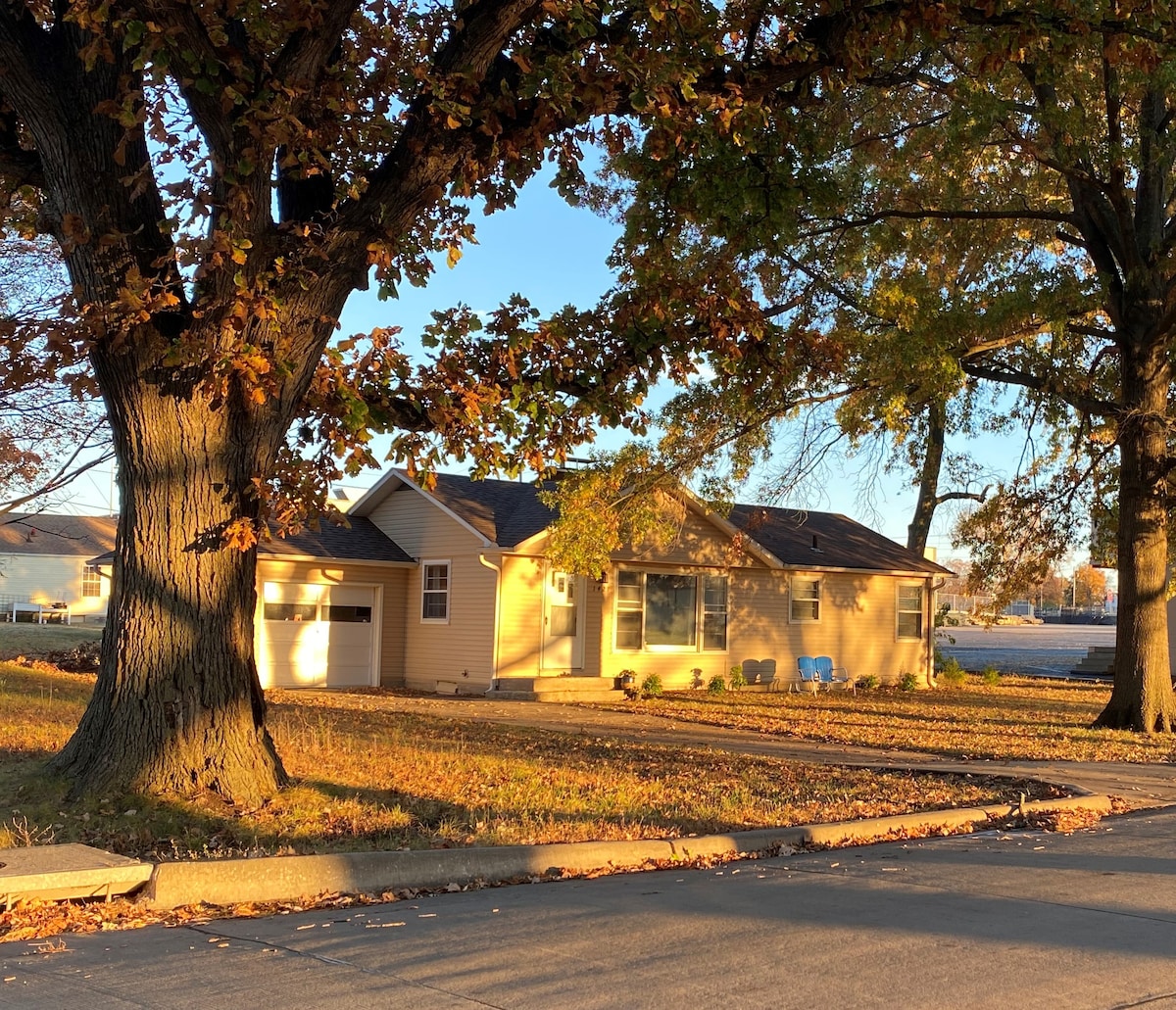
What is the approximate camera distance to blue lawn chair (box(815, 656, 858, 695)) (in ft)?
87.3

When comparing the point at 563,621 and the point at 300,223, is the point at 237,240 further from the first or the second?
the point at 563,621

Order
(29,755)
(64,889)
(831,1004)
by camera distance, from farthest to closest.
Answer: (29,755), (64,889), (831,1004)

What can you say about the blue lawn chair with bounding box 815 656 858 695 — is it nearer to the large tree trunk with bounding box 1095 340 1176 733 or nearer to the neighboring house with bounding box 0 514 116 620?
the large tree trunk with bounding box 1095 340 1176 733

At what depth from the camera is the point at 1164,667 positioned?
1875 centimetres

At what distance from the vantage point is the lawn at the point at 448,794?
8.44 metres

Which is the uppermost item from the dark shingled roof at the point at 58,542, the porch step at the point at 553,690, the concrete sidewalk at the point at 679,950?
the dark shingled roof at the point at 58,542

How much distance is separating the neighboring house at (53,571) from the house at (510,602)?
36.0 m

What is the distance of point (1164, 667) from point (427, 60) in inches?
586

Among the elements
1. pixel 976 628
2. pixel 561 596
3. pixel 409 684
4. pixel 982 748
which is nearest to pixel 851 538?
pixel 561 596

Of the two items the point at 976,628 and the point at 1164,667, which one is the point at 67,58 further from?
the point at 976,628

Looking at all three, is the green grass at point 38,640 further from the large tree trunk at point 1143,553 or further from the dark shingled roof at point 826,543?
the large tree trunk at point 1143,553

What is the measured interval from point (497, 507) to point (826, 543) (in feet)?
31.1

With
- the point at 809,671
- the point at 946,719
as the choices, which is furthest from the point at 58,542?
the point at 946,719

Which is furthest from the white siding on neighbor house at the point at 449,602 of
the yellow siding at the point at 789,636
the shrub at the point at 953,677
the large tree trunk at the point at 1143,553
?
the shrub at the point at 953,677
